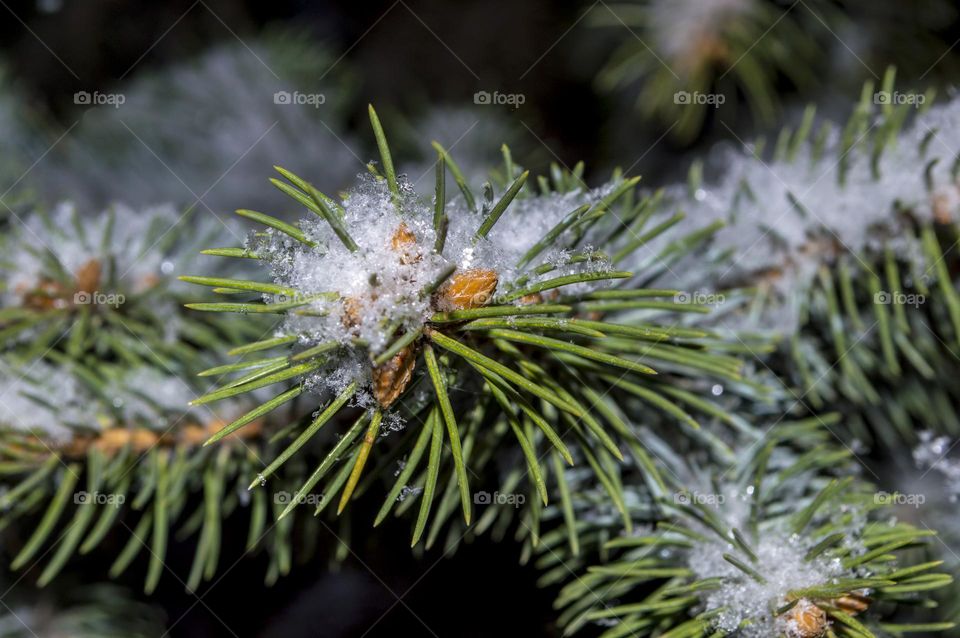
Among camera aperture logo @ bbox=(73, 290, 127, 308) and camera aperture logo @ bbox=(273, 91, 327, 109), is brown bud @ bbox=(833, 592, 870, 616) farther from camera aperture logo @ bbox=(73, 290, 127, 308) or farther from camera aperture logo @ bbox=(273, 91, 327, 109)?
camera aperture logo @ bbox=(273, 91, 327, 109)

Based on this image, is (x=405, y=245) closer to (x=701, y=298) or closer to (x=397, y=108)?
(x=701, y=298)

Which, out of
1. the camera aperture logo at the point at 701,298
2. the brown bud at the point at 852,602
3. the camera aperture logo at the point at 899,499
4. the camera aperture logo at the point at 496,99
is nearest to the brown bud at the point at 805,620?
the brown bud at the point at 852,602

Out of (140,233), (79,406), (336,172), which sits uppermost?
(336,172)

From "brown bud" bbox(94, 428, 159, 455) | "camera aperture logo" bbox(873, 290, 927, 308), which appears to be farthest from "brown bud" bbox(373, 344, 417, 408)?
"camera aperture logo" bbox(873, 290, 927, 308)

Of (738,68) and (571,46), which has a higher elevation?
(571,46)

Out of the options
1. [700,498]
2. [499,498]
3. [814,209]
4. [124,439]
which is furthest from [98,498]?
[814,209]

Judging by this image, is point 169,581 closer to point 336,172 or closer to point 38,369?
point 38,369

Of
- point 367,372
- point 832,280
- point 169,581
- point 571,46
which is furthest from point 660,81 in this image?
point 169,581
